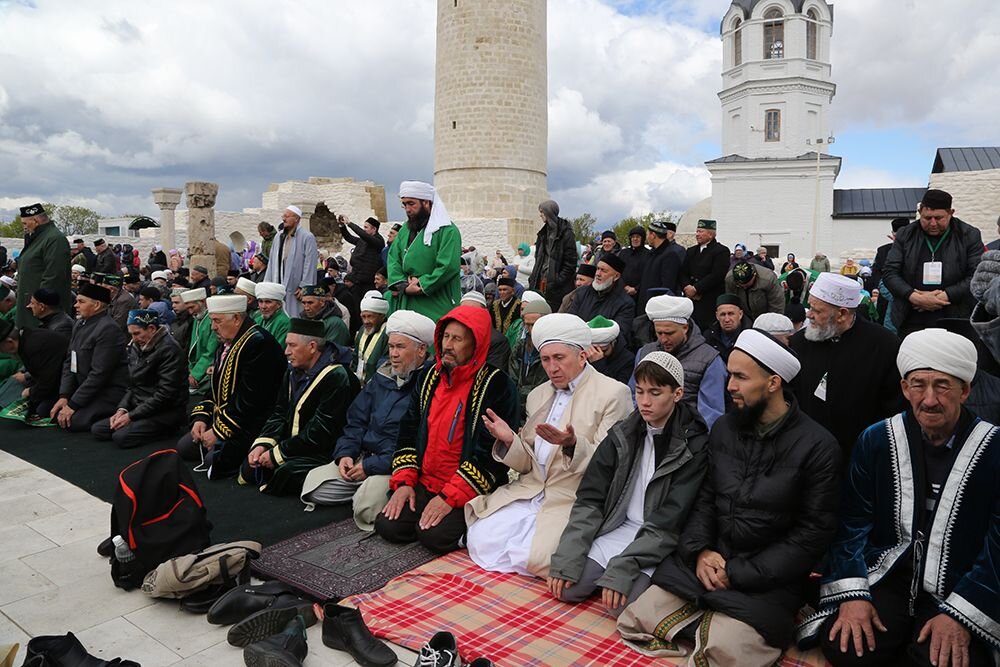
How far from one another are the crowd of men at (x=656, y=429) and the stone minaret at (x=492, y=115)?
45.0 feet

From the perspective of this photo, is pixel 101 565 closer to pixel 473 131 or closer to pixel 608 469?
pixel 608 469

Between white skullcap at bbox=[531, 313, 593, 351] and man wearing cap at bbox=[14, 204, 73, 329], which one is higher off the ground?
man wearing cap at bbox=[14, 204, 73, 329]

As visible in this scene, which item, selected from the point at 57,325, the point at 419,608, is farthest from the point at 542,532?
the point at 57,325

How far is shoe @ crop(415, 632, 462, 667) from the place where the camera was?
2.54m

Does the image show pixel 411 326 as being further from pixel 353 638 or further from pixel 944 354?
pixel 944 354

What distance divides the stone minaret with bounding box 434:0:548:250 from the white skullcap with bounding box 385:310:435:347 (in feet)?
51.6

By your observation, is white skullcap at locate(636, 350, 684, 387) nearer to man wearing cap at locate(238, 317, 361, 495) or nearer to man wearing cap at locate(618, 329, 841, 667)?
man wearing cap at locate(618, 329, 841, 667)

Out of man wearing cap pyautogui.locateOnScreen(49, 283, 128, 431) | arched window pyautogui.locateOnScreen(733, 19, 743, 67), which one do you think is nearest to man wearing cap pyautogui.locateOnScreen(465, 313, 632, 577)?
man wearing cap pyautogui.locateOnScreen(49, 283, 128, 431)

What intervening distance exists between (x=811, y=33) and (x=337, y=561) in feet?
117

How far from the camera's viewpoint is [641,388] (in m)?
3.13

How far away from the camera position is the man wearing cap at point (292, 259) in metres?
6.98

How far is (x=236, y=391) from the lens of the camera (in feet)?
16.8

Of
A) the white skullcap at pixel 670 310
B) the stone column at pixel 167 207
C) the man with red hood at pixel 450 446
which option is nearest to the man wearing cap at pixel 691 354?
the white skullcap at pixel 670 310

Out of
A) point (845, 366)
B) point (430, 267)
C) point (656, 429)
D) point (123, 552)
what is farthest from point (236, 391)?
point (845, 366)
